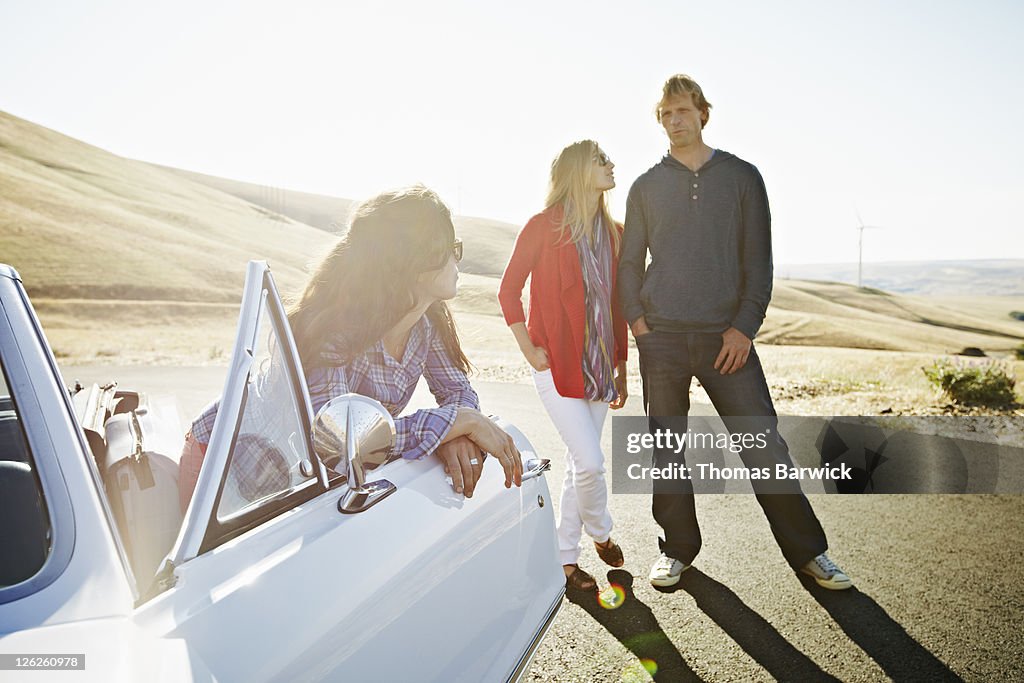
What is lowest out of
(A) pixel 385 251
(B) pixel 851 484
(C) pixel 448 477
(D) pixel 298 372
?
(B) pixel 851 484

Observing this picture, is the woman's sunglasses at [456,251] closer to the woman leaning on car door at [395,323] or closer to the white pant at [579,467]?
the woman leaning on car door at [395,323]

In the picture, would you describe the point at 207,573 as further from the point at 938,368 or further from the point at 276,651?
the point at 938,368

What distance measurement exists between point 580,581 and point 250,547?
256 cm

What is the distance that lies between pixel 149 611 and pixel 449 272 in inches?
63.7

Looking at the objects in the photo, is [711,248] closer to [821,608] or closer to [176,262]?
[821,608]

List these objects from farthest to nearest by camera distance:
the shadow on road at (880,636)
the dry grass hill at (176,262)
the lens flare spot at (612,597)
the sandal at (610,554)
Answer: the dry grass hill at (176,262) < the sandal at (610,554) < the lens flare spot at (612,597) < the shadow on road at (880,636)

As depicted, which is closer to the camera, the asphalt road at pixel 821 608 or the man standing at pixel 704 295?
the asphalt road at pixel 821 608

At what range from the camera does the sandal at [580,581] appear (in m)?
3.78

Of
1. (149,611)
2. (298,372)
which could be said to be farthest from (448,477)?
(149,611)

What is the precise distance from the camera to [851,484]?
6.03 m

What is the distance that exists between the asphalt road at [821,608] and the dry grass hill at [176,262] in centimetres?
141

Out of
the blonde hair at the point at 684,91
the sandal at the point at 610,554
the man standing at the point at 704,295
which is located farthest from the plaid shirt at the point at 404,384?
the blonde hair at the point at 684,91

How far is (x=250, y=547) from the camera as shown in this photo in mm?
1526

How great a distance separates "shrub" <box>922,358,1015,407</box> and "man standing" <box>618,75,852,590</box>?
6.53 metres
